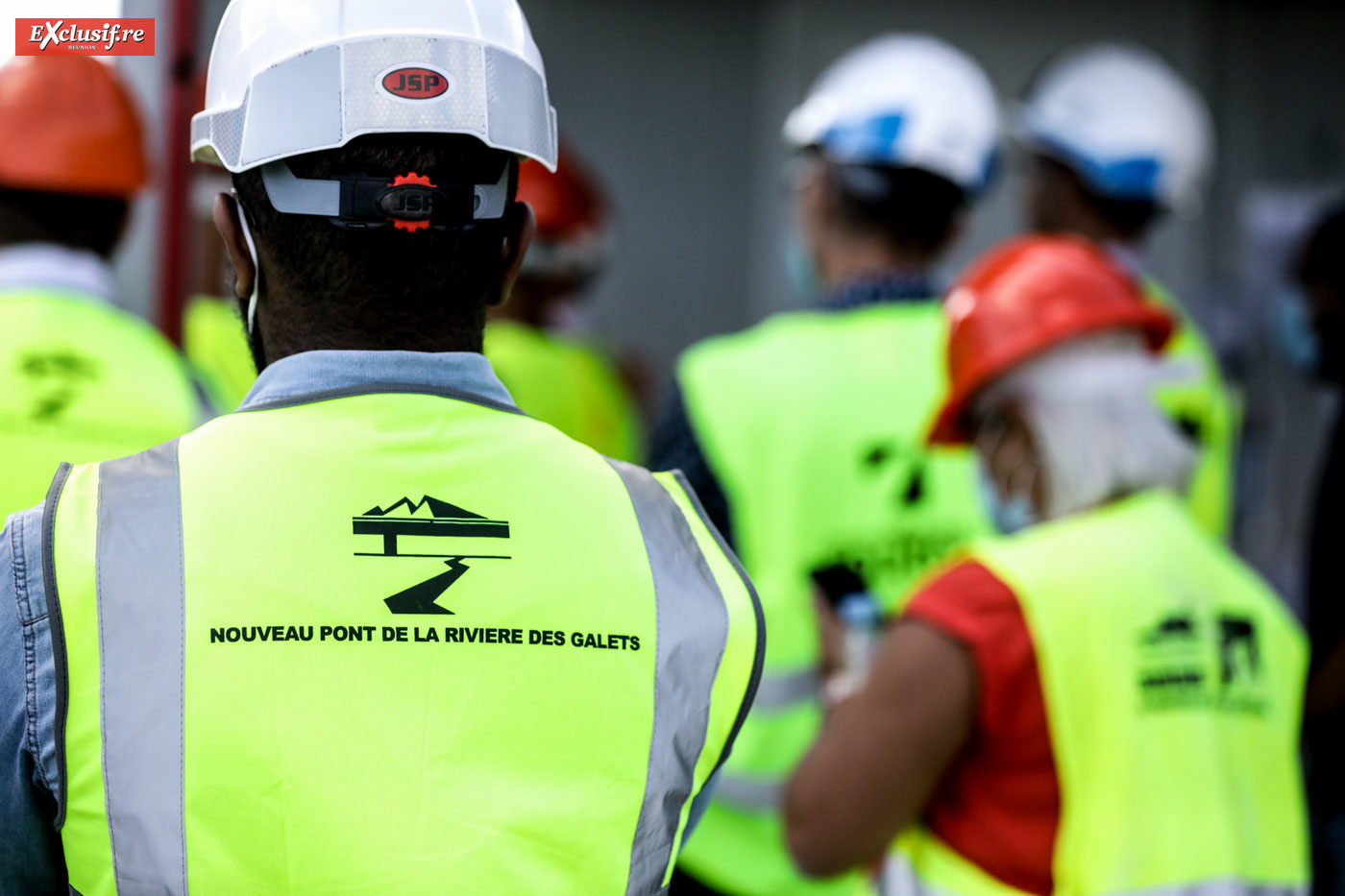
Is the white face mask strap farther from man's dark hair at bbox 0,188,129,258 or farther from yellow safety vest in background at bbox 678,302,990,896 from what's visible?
yellow safety vest in background at bbox 678,302,990,896

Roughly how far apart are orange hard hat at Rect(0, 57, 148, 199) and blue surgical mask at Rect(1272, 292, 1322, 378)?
303 cm

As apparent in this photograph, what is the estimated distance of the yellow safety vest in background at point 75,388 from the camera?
2.22 m

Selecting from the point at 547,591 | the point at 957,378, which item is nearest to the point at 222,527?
the point at 547,591

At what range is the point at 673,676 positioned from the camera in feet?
4.84

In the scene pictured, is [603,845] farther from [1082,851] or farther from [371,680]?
[1082,851]

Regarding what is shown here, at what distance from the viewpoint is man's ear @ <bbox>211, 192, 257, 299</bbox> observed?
154 centimetres

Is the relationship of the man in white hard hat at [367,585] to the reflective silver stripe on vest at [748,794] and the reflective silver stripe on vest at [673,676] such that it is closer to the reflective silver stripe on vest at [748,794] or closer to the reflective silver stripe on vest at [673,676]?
the reflective silver stripe on vest at [673,676]

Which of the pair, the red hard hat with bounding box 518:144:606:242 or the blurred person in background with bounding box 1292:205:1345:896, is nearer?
the blurred person in background with bounding box 1292:205:1345:896

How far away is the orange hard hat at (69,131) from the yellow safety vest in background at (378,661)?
3.97ft

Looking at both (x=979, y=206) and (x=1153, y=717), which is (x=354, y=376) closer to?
(x=1153, y=717)

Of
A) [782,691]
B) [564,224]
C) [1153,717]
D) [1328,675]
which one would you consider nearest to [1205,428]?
[1328,675]

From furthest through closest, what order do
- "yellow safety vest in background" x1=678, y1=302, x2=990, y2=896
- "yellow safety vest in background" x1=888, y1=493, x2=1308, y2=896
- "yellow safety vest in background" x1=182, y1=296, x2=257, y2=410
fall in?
"yellow safety vest in background" x1=182, y1=296, x2=257, y2=410 → "yellow safety vest in background" x1=678, y1=302, x2=990, y2=896 → "yellow safety vest in background" x1=888, y1=493, x2=1308, y2=896

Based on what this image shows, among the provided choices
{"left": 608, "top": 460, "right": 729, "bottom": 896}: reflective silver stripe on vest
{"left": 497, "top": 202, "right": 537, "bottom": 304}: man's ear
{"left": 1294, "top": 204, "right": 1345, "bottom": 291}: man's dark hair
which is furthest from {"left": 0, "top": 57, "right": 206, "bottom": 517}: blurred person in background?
{"left": 1294, "top": 204, "right": 1345, "bottom": 291}: man's dark hair

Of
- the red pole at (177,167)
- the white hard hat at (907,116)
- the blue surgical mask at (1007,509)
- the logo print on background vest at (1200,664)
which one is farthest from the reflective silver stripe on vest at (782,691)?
the red pole at (177,167)
